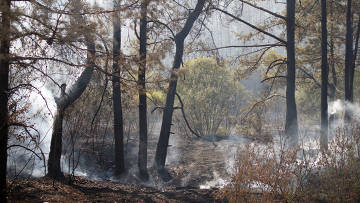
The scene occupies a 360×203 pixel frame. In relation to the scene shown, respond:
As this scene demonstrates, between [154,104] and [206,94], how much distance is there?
818 cm

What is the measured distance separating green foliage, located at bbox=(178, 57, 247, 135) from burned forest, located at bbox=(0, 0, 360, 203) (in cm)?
7

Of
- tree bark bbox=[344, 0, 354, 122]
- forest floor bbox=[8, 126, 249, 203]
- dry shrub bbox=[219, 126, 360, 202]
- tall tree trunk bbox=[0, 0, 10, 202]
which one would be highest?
tree bark bbox=[344, 0, 354, 122]

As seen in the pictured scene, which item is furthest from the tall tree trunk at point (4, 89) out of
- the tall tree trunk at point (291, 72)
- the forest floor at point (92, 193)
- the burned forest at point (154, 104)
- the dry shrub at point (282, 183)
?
the tall tree trunk at point (291, 72)

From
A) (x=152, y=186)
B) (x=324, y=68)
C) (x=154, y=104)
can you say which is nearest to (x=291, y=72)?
(x=324, y=68)

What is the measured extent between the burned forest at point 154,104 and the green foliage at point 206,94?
0.23 feet

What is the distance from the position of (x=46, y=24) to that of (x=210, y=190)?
604cm

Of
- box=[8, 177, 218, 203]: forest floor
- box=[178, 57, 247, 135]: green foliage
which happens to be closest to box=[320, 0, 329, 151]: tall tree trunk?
box=[8, 177, 218, 203]: forest floor

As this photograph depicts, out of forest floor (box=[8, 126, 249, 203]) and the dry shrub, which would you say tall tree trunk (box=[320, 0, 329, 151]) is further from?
the dry shrub

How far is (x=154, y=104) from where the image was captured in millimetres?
11992

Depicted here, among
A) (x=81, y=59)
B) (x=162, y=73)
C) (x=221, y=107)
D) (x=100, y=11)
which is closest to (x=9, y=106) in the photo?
(x=81, y=59)

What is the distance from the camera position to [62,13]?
215 inches

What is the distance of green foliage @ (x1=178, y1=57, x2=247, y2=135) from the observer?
64.9ft

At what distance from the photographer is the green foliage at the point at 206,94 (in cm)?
1978

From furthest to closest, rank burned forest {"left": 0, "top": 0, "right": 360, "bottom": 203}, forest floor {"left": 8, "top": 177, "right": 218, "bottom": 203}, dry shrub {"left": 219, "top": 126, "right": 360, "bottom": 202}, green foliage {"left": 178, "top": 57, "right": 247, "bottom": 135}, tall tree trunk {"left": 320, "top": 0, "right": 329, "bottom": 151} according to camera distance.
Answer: green foliage {"left": 178, "top": 57, "right": 247, "bottom": 135}
tall tree trunk {"left": 320, "top": 0, "right": 329, "bottom": 151}
dry shrub {"left": 219, "top": 126, "right": 360, "bottom": 202}
forest floor {"left": 8, "top": 177, "right": 218, "bottom": 203}
burned forest {"left": 0, "top": 0, "right": 360, "bottom": 203}
